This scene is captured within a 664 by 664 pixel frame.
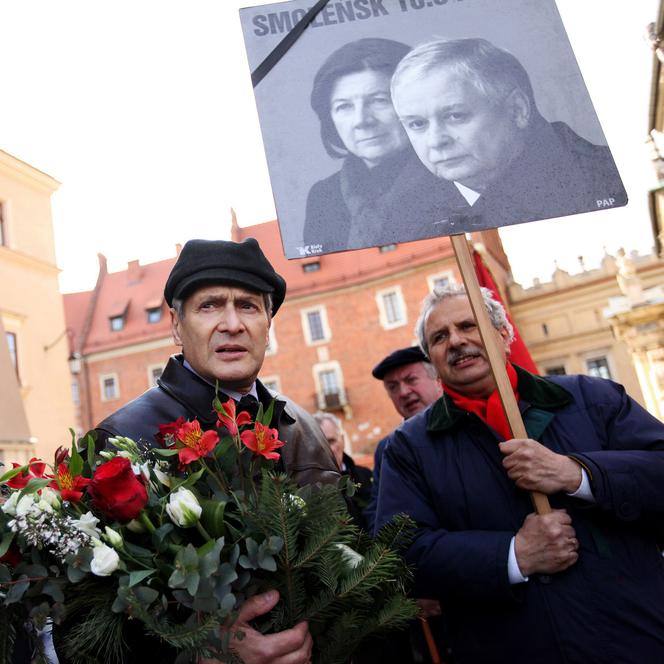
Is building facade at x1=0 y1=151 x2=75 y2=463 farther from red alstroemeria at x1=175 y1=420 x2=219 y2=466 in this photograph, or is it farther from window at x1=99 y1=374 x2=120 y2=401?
red alstroemeria at x1=175 y1=420 x2=219 y2=466

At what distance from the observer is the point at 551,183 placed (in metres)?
2.39

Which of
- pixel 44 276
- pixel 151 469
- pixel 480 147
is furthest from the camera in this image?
pixel 44 276

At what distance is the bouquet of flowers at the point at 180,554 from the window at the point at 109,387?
1322 inches

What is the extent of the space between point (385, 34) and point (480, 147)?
55 cm

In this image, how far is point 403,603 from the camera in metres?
1.72

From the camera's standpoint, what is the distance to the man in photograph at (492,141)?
237 centimetres

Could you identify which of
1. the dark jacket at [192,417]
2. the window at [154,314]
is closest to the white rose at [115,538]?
the dark jacket at [192,417]

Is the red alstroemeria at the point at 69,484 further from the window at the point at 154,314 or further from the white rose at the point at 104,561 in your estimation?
the window at the point at 154,314

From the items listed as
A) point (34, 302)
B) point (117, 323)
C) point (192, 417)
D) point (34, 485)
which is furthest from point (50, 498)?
point (117, 323)

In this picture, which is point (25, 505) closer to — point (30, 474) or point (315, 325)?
point (30, 474)

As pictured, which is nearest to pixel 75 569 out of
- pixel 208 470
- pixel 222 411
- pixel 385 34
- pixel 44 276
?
pixel 208 470

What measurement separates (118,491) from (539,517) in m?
1.30

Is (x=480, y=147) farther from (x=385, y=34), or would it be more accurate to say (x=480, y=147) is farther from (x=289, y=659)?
(x=289, y=659)

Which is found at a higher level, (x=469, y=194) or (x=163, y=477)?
(x=469, y=194)
